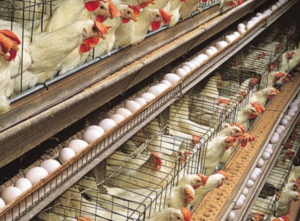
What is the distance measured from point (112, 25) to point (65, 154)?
62 cm

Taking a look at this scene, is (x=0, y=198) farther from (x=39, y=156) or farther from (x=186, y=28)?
(x=186, y=28)

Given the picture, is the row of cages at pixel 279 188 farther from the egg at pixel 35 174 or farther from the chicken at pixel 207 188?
the egg at pixel 35 174

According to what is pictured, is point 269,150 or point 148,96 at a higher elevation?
point 148,96

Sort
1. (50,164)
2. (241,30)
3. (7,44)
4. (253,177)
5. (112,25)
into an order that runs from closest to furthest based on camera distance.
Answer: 1. (7,44)
2. (50,164)
3. (112,25)
4. (253,177)
5. (241,30)

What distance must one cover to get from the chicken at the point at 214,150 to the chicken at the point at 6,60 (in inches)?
Answer: 82.4

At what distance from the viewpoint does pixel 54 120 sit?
6.48ft

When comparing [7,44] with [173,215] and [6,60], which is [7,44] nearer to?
[6,60]

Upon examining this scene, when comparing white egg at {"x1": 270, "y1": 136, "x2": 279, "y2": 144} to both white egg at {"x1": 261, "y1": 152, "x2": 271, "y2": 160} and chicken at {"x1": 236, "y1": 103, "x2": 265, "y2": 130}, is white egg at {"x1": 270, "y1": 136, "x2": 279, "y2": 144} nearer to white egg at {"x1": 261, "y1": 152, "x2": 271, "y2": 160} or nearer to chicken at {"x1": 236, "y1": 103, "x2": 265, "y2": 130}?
white egg at {"x1": 261, "y1": 152, "x2": 271, "y2": 160}

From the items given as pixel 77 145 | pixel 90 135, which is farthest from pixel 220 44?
pixel 77 145

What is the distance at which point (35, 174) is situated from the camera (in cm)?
216

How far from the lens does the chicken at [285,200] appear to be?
5004 mm

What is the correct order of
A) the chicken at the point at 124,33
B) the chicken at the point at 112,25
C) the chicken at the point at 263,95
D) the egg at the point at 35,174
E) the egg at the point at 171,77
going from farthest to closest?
the chicken at the point at 263,95
the egg at the point at 171,77
the chicken at the point at 124,33
the chicken at the point at 112,25
the egg at the point at 35,174

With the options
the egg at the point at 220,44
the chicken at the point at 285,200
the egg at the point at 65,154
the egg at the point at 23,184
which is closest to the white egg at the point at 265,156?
the chicken at the point at 285,200

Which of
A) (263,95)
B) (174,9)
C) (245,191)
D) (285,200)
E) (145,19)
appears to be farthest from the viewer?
(263,95)
